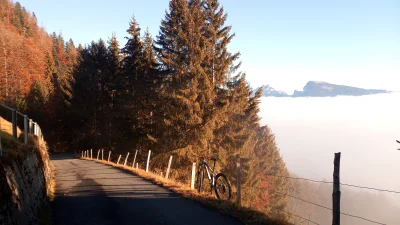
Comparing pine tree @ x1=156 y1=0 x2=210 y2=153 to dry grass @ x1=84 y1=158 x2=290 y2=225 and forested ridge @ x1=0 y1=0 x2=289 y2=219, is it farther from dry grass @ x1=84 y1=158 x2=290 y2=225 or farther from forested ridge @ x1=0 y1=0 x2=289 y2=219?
dry grass @ x1=84 y1=158 x2=290 y2=225

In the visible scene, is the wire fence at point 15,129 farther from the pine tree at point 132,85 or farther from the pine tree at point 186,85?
the pine tree at point 132,85

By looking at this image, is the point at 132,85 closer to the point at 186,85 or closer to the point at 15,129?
the point at 186,85

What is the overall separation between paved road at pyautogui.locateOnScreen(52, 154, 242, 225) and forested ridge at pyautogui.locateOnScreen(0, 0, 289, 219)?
34.1 ft

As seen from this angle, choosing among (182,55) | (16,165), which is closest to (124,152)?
(182,55)

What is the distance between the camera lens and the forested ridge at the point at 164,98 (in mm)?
21047

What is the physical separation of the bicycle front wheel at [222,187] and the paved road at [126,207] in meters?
1.21

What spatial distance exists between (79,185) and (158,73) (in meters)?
15.3

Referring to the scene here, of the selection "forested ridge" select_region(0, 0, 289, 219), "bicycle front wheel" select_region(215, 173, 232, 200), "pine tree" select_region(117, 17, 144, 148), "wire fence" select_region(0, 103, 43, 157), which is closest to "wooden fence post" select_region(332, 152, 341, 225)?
"bicycle front wheel" select_region(215, 173, 232, 200)

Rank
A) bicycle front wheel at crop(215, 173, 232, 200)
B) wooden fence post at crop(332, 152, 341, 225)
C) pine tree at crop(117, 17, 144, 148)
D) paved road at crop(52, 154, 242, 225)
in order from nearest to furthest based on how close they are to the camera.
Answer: wooden fence post at crop(332, 152, 341, 225), paved road at crop(52, 154, 242, 225), bicycle front wheel at crop(215, 173, 232, 200), pine tree at crop(117, 17, 144, 148)

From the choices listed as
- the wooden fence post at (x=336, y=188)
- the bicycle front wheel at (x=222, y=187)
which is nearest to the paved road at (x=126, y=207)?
the bicycle front wheel at (x=222, y=187)

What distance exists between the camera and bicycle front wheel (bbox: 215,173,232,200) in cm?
918

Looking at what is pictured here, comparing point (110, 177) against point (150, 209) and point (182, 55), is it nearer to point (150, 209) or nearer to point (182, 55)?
point (150, 209)

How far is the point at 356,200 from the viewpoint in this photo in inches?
4373

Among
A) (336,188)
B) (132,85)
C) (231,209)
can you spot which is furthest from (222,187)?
(132,85)
